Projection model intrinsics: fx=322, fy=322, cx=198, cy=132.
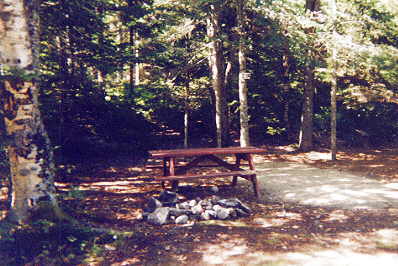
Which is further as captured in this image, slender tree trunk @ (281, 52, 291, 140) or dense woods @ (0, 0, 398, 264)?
slender tree trunk @ (281, 52, 291, 140)

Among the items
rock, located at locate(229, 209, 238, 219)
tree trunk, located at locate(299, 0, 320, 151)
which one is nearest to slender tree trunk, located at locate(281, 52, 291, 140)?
tree trunk, located at locate(299, 0, 320, 151)

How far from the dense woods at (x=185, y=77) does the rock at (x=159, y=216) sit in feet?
5.55

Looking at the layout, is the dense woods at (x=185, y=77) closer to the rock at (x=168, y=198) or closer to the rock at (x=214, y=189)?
the rock at (x=168, y=198)

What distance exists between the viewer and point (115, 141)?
12.2m

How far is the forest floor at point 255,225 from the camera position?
4809mm

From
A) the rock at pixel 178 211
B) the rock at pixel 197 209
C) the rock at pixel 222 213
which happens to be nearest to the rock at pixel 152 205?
the rock at pixel 178 211

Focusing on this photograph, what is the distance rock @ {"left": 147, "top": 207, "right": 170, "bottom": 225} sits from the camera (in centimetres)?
612

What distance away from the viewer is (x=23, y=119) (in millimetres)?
4973

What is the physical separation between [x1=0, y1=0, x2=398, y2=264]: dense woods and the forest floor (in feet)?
4.27

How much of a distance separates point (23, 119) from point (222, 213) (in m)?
3.98

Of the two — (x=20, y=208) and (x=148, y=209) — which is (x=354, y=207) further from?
(x=20, y=208)

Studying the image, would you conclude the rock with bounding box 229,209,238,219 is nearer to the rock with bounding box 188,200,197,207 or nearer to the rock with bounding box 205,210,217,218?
the rock with bounding box 205,210,217,218

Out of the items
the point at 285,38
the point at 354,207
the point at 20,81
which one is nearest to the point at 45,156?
the point at 20,81

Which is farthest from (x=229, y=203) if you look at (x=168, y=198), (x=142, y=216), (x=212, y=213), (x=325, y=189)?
(x=325, y=189)
